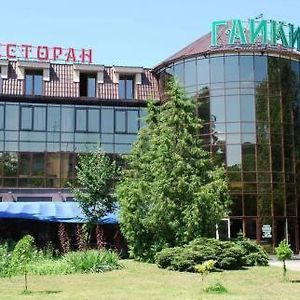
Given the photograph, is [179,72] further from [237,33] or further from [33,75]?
[33,75]

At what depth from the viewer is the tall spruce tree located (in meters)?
29.6

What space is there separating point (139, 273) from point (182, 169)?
297 inches

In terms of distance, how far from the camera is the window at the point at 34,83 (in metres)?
42.8

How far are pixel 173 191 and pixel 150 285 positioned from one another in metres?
10.5

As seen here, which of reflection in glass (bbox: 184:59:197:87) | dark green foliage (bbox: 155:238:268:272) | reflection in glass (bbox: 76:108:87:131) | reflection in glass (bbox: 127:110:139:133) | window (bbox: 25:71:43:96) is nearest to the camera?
dark green foliage (bbox: 155:238:268:272)

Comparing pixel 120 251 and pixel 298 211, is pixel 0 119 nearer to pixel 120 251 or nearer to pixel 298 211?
pixel 120 251

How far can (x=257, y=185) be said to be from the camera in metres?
37.4

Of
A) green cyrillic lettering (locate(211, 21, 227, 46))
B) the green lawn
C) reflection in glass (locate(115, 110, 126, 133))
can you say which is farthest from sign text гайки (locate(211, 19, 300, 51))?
the green lawn

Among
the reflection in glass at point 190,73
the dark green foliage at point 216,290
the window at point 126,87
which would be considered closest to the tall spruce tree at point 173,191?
the reflection in glass at point 190,73

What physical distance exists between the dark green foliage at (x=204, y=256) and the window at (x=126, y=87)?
19.4 meters

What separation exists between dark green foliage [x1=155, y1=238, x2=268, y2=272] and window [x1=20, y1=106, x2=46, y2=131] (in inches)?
730

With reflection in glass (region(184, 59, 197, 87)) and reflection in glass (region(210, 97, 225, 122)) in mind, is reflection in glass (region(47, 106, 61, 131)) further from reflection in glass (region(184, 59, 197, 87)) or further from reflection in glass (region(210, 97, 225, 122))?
reflection in glass (region(210, 97, 225, 122))

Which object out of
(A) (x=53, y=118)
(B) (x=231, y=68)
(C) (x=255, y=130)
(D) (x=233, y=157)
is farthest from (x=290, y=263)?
(A) (x=53, y=118)

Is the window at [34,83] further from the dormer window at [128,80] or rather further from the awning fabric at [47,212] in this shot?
the awning fabric at [47,212]
